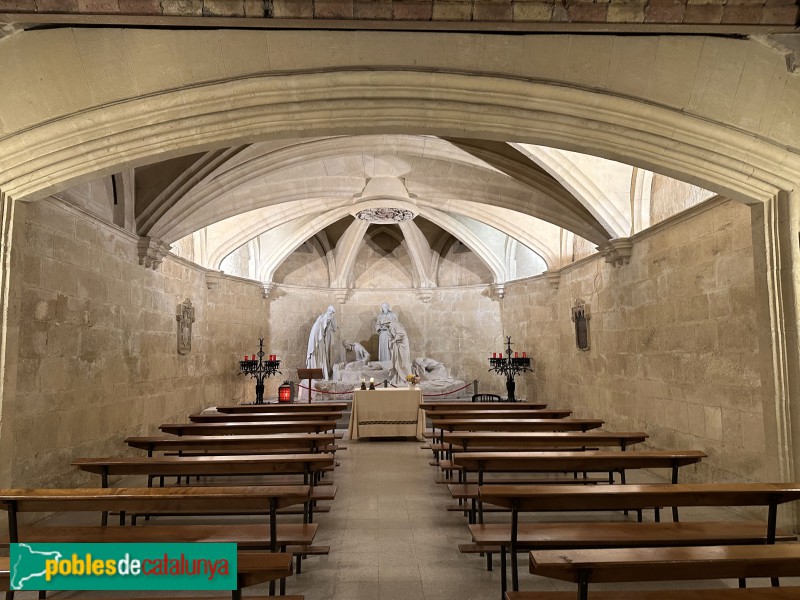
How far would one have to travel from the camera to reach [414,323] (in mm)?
14852

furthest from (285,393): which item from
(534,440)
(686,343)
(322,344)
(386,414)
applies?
(686,343)

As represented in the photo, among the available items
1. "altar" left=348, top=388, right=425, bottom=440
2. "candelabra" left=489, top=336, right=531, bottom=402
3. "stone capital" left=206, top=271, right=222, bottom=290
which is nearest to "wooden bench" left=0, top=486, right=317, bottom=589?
"altar" left=348, top=388, right=425, bottom=440

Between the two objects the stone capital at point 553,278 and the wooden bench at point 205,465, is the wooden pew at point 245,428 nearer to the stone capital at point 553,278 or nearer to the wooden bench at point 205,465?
the wooden bench at point 205,465

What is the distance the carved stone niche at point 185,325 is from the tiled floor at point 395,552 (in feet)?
13.2

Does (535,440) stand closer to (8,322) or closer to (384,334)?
(8,322)

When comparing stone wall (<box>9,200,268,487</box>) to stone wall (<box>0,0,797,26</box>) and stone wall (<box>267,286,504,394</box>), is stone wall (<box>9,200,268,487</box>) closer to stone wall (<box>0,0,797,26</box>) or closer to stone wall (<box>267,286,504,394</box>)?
stone wall (<box>0,0,797,26</box>)

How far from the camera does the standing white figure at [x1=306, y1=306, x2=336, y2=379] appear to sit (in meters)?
12.8

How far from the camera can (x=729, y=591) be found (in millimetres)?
2221

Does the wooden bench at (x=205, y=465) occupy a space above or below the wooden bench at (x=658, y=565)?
above

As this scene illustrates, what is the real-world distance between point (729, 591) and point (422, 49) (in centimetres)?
375

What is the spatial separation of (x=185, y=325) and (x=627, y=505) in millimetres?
7692

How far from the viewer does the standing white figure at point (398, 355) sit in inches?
490

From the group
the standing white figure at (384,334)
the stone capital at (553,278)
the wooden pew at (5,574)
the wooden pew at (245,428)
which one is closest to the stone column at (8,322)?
the wooden pew at (245,428)

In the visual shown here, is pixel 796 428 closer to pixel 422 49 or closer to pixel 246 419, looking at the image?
pixel 422 49
